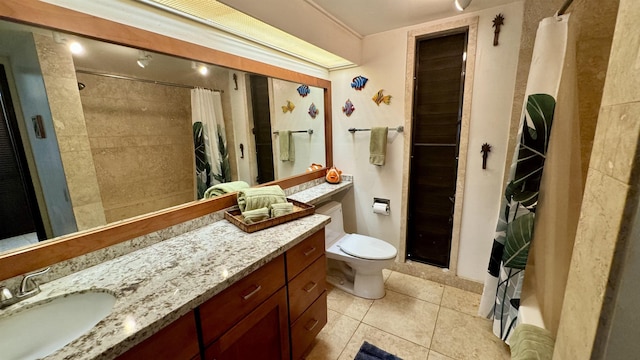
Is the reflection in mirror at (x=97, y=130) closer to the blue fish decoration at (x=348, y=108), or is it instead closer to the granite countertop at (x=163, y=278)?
the granite countertop at (x=163, y=278)

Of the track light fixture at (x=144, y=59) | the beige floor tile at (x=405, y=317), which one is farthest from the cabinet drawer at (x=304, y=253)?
the track light fixture at (x=144, y=59)

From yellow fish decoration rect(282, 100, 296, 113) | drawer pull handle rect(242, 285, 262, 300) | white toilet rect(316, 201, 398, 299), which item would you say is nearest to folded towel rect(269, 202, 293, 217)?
drawer pull handle rect(242, 285, 262, 300)

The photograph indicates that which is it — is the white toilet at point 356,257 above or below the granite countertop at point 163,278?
below

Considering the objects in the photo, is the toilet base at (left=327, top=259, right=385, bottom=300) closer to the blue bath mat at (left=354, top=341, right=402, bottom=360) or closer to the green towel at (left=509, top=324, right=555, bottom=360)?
the blue bath mat at (left=354, top=341, right=402, bottom=360)

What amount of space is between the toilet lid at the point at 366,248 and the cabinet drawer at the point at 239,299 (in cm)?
86

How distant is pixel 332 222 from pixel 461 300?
4.03ft

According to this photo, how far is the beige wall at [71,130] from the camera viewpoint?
961 millimetres

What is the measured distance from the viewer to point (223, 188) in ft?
5.21

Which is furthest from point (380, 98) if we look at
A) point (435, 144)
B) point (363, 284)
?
point (363, 284)

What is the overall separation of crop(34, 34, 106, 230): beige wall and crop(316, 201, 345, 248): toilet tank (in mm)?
1433

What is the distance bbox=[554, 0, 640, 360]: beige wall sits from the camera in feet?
1.24

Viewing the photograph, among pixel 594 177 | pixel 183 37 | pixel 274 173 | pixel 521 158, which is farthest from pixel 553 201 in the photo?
pixel 183 37

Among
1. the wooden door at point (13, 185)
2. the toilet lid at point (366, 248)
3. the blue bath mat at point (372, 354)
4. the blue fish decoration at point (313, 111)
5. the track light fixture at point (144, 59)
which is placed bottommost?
the blue bath mat at point (372, 354)

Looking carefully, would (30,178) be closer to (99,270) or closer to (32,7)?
(99,270)
